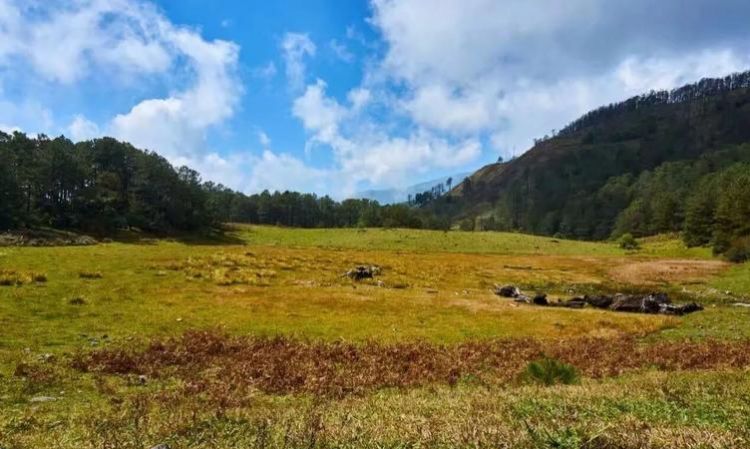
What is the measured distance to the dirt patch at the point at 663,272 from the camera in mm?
61300

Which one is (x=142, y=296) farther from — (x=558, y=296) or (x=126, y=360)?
(x=558, y=296)

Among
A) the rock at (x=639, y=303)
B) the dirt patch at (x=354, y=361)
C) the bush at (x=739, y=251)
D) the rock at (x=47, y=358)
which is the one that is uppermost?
the bush at (x=739, y=251)

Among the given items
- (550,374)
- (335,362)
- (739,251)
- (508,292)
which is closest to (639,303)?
(508,292)

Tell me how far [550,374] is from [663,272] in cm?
6141

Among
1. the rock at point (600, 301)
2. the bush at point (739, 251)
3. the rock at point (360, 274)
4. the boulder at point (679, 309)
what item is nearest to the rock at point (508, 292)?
the rock at point (600, 301)

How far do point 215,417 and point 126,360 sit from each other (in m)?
10.9

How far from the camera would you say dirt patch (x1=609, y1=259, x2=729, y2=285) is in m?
61.3

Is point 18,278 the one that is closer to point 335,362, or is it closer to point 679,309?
point 335,362

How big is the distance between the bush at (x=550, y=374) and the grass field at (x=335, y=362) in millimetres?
450

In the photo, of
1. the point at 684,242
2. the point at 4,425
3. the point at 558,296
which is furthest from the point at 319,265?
the point at 684,242

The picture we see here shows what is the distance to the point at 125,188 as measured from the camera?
144625 mm

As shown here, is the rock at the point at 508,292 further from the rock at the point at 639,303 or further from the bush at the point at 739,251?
the bush at the point at 739,251

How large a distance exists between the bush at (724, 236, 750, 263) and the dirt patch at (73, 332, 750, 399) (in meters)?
60.6

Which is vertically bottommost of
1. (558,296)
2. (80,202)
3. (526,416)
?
(558,296)
